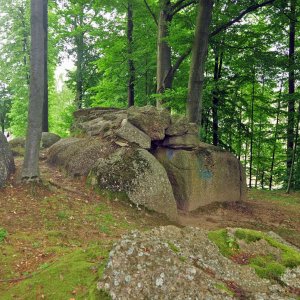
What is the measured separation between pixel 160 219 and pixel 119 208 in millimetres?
1121

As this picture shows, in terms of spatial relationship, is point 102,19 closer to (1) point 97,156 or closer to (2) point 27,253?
(1) point 97,156

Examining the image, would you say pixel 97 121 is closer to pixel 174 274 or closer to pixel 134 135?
pixel 134 135

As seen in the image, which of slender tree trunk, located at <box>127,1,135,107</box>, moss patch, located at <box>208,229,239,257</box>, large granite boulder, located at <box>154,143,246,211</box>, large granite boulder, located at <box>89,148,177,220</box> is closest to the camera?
moss patch, located at <box>208,229,239,257</box>

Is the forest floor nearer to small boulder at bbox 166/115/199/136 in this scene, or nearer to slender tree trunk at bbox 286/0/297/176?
small boulder at bbox 166/115/199/136

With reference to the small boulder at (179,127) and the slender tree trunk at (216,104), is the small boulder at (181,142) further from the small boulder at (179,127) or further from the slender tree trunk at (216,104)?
the slender tree trunk at (216,104)

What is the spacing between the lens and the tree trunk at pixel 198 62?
1216 cm

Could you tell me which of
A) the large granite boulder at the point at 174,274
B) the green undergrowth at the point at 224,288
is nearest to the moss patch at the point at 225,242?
the large granite boulder at the point at 174,274

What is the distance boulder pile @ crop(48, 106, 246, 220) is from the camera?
8766 millimetres

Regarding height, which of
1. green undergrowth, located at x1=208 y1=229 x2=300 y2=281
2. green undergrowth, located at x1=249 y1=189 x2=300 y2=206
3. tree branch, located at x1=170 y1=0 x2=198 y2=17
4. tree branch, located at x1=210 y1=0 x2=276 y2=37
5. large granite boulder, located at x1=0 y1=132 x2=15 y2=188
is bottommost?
green undergrowth, located at x1=249 y1=189 x2=300 y2=206

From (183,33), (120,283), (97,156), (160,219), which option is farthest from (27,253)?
(183,33)

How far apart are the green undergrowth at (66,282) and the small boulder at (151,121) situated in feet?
23.0

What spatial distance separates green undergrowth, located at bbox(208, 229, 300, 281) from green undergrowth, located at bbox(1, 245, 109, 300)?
4.15 feet

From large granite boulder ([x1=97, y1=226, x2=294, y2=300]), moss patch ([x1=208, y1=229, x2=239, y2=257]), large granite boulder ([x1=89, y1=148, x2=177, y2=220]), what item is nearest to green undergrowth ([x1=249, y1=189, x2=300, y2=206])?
large granite boulder ([x1=89, y1=148, x2=177, y2=220])

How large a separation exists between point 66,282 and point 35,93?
19.9ft
